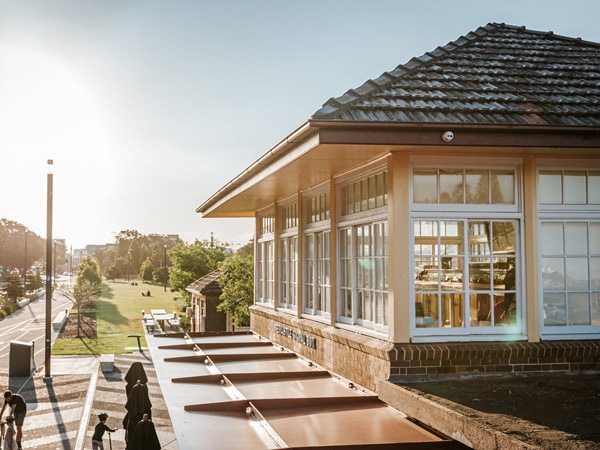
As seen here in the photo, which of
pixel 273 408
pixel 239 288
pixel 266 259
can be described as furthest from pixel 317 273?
pixel 239 288

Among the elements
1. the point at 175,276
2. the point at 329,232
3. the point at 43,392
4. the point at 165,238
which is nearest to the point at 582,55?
the point at 329,232

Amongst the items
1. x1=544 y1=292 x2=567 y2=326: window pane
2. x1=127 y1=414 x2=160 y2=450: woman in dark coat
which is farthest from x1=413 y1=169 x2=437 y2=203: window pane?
x1=127 y1=414 x2=160 y2=450: woman in dark coat

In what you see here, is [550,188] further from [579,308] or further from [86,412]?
[86,412]

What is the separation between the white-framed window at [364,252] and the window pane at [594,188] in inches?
101

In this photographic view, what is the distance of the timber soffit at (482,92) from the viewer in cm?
741

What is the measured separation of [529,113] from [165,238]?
6120 inches

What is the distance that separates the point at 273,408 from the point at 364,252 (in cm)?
244

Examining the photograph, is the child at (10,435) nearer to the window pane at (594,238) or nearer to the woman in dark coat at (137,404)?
the woman in dark coat at (137,404)

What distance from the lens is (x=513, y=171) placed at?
8.34 metres

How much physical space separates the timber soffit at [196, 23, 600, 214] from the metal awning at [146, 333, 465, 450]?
125 inches

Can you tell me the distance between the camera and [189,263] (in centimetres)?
5062

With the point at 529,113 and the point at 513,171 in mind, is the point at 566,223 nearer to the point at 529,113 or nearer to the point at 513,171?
the point at 513,171

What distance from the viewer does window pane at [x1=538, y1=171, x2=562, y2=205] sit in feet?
27.4

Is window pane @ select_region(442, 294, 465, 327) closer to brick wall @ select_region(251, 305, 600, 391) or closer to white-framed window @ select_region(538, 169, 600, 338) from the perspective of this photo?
brick wall @ select_region(251, 305, 600, 391)
